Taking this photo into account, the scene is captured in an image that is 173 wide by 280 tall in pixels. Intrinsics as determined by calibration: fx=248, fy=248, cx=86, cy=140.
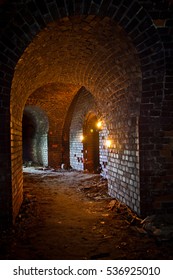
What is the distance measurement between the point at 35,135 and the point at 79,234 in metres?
13.7

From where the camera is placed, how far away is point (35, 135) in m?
17.3

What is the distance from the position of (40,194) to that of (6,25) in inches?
193

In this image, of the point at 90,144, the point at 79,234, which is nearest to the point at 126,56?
the point at 79,234

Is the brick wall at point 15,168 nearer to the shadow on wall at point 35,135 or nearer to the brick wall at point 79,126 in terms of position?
the brick wall at point 79,126

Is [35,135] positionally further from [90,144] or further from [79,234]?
[79,234]

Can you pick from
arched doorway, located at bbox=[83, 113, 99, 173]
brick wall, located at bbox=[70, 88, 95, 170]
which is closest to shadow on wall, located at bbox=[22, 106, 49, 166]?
brick wall, located at bbox=[70, 88, 95, 170]

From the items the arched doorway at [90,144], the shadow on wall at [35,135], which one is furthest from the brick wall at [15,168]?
the shadow on wall at [35,135]

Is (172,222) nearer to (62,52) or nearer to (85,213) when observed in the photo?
(85,213)

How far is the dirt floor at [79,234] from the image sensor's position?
3.41 meters

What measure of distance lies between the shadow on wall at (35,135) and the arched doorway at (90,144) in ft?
9.80

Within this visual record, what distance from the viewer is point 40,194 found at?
7.41m

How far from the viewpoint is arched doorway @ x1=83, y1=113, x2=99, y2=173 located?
41.6 feet

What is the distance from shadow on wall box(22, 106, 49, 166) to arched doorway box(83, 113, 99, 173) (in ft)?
9.80

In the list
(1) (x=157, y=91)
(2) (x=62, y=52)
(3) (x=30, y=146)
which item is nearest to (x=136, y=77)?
(1) (x=157, y=91)
